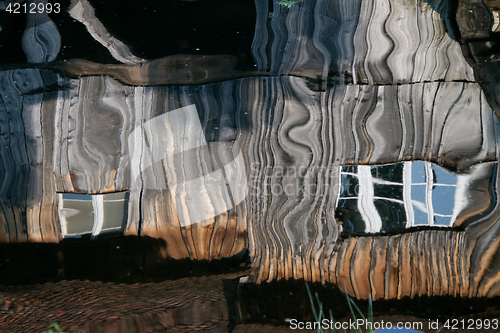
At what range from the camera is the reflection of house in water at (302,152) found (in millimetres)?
985

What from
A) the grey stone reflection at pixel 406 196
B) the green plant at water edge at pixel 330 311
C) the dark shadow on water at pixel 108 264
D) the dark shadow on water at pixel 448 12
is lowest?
the green plant at water edge at pixel 330 311

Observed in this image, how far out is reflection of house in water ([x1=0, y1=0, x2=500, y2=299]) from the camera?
0.98m

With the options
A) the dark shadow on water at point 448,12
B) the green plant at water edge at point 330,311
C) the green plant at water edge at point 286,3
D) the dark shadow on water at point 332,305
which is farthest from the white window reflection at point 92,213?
the dark shadow on water at point 448,12

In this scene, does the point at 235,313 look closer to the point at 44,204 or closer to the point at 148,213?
the point at 148,213

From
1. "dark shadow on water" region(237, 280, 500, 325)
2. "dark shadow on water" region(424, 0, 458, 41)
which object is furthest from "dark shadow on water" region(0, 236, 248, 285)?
"dark shadow on water" region(424, 0, 458, 41)

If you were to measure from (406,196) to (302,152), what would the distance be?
1.29ft

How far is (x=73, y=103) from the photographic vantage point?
1132 mm

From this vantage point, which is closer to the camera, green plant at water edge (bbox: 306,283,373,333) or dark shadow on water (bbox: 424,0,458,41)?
green plant at water edge (bbox: 306,283,373,333)

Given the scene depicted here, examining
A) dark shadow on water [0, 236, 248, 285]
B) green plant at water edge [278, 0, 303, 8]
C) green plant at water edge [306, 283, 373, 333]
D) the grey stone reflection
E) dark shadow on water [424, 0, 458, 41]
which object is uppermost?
green plant at water edge [278, 0, 303, 8]

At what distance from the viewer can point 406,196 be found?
1.03m

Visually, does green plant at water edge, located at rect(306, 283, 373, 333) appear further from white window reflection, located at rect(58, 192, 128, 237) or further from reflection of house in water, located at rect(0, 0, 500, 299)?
white window reflection, located at rect(58, 192, 128, 237)

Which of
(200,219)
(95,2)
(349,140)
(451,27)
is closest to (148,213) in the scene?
(200,219)

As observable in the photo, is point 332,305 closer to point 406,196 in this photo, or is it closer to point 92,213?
point 406,196

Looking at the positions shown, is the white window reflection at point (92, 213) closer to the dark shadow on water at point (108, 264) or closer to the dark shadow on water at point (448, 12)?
the dark shadow on water at point (108, 264)
